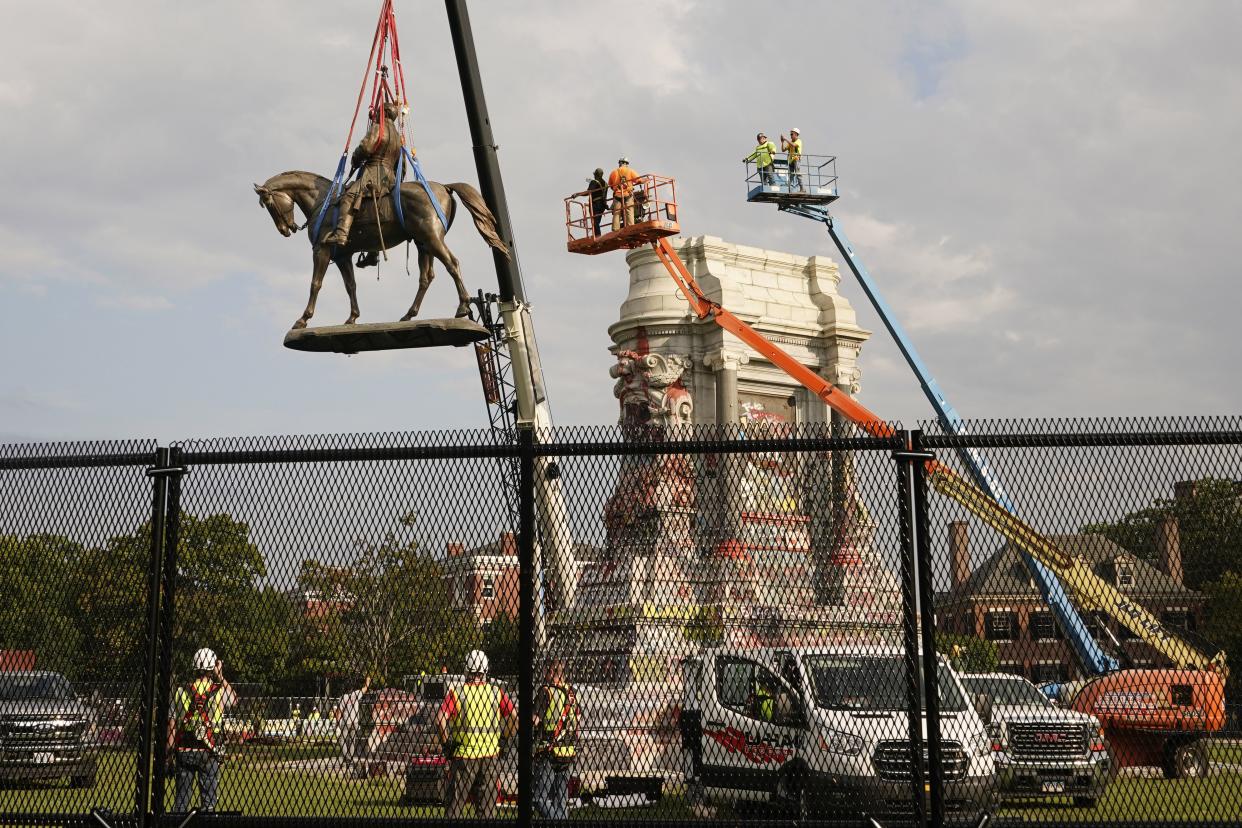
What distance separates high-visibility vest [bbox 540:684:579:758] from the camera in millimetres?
8672

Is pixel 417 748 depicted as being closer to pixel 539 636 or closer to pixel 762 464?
pixel 539 636

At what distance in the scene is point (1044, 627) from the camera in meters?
9.07

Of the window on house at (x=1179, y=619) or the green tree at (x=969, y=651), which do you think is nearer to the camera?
the window on house at (x=1179, y=619)

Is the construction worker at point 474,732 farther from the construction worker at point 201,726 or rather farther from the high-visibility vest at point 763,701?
the high-visibility vest at point 763,701

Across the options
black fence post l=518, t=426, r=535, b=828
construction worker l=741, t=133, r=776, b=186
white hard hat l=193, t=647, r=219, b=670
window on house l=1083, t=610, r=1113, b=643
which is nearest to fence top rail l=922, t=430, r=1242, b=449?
window on house l=1083, t=610, r=1113, b=643

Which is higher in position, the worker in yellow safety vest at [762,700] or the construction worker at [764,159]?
the construction worker at [764,159]

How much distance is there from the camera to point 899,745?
28.2 feet

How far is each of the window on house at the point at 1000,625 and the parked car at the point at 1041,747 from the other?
10.1 inches

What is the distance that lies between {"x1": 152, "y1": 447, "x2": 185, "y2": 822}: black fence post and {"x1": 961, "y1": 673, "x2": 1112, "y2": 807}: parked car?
5192 mm

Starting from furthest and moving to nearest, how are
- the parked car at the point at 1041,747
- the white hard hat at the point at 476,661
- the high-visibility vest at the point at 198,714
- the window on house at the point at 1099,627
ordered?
1. the parked car at the point at 1041,747
2. the window on house at the point at 1099,627
3. the high-visibility vest at the point at 198,714
4. the white hard hat at the point at 476,661

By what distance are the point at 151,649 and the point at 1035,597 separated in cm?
571

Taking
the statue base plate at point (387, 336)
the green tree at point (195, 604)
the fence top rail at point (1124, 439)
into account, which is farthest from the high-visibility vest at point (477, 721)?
the statue base plate at point (387, 336)

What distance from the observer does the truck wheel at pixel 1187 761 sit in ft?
27.6

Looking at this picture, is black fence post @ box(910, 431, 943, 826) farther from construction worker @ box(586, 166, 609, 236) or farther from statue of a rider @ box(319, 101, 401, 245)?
construction worker @ box(586, 166, 609, 236)
